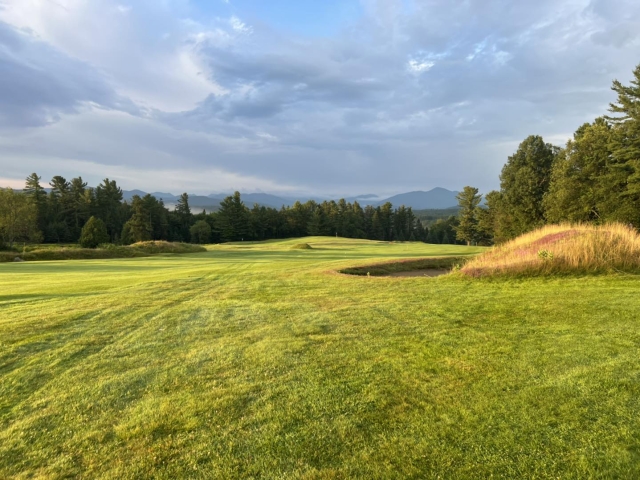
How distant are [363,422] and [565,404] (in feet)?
5.82

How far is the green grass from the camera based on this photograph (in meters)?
2.59

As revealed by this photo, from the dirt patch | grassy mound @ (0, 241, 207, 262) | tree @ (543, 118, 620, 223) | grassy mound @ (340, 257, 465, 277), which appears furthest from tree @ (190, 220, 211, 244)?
the dirt patch

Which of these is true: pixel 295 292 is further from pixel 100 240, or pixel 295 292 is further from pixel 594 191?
pixel 100 240

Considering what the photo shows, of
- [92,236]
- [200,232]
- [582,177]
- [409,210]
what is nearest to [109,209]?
[200,232]

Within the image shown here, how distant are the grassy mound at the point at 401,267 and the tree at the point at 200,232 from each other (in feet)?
190

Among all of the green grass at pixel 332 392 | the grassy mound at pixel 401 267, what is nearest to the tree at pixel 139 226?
the grassy mound at pixel 401 267

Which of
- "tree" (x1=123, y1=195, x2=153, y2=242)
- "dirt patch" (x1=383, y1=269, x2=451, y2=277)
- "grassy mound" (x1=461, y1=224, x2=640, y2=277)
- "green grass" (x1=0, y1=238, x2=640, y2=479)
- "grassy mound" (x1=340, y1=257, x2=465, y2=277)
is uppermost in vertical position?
"tree" (x1=123, y1=195, x2=153, y2=242)

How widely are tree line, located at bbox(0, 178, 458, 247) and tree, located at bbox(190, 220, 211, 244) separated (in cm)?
18

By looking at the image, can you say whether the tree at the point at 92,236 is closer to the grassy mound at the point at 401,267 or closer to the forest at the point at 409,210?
the forest at the point at 409,210

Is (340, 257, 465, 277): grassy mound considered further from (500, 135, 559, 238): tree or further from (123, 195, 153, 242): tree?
(123, 195, 153, 242): tree

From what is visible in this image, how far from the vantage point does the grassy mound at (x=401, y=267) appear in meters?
15.1

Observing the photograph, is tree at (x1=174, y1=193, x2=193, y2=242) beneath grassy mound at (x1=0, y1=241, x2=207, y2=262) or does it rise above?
above

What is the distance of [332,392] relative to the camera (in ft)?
11.7

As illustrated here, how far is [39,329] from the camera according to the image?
614cm
